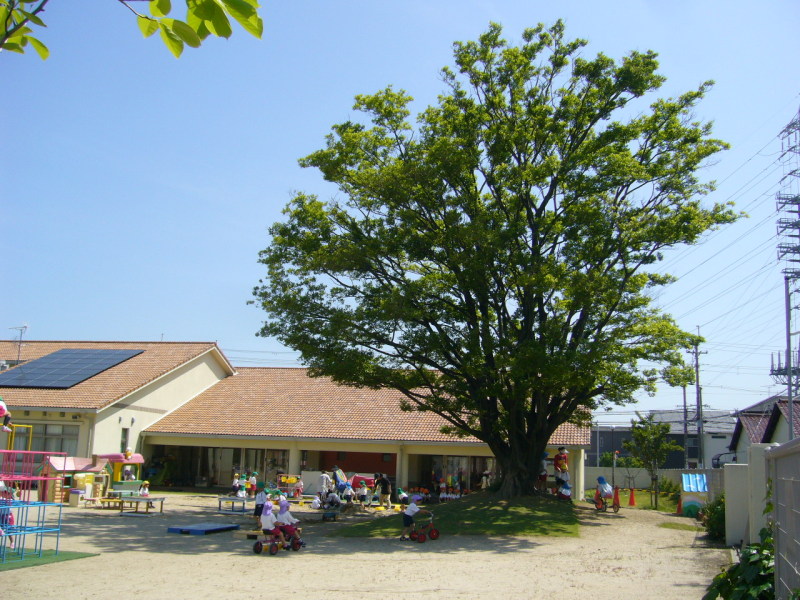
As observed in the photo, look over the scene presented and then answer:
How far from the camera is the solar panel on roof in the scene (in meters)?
34.7

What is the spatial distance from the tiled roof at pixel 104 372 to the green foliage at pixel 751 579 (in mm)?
27901

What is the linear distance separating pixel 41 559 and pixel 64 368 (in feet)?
80.6

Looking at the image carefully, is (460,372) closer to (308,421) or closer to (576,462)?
(576,462)

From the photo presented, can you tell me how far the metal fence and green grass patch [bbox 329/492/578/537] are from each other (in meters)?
13.0

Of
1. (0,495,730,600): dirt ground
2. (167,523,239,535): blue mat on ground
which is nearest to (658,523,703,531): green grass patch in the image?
(0,495,730,600): dirt ground

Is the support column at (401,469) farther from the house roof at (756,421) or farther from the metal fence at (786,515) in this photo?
the metal fence at (786,515)

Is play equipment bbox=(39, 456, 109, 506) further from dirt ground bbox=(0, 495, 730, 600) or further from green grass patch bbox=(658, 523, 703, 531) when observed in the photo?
green grass patch bbox=(658, 523, 703, 531)

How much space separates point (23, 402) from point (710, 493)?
2804cm

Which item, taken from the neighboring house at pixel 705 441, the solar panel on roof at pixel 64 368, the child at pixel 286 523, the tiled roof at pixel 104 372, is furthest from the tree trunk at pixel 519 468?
the neighboring house at pixel 705 441

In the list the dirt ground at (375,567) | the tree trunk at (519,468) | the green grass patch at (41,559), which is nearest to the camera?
the dirt ground at (375,567)

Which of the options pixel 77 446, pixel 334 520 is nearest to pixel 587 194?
pixel 334 520

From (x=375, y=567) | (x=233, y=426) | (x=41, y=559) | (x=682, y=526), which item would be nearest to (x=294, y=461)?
(x=233, y=426)

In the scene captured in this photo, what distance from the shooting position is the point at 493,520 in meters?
21.0

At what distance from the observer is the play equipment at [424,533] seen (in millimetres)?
18250
